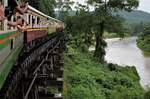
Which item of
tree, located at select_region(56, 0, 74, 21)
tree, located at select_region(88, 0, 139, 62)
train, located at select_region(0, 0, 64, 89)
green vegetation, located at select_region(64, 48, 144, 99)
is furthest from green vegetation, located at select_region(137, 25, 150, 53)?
train, located at select_region(0, 0, 64, 89)

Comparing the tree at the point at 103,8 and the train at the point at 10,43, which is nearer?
the train at the point at 10,43

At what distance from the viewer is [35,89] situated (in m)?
12.4

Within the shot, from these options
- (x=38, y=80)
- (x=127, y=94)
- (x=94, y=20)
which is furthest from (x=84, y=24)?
(x=38, y=80)

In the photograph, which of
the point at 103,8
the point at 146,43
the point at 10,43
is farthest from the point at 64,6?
the point at 10,43

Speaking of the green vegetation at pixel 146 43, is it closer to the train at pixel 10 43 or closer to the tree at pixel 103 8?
the tree at pixel 103 8

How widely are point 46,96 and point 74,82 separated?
14.3 metres

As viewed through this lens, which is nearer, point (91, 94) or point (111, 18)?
point (91, 94)

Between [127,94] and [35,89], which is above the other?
[35,89]

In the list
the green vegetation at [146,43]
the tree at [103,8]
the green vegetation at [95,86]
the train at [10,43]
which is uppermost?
the train at [10,43]

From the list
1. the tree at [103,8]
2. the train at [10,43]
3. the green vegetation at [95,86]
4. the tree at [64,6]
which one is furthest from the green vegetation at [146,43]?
the train at [10,43]

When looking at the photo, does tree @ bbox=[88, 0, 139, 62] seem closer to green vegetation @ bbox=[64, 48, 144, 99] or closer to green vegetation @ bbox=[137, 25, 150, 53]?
green vegetation @ bbox=[64, 48, 144, 99]

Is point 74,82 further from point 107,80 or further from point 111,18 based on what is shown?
point 111,18

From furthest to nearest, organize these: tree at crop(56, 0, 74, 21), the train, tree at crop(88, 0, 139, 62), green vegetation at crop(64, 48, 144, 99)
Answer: tree at crop(56, 0, 74, 21) → tree at crop(88, 0, 139, 62) → green vegetation at crop(64, 48, 144, 99) → the train

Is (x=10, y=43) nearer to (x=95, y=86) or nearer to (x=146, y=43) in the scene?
(x=95, y=86)
